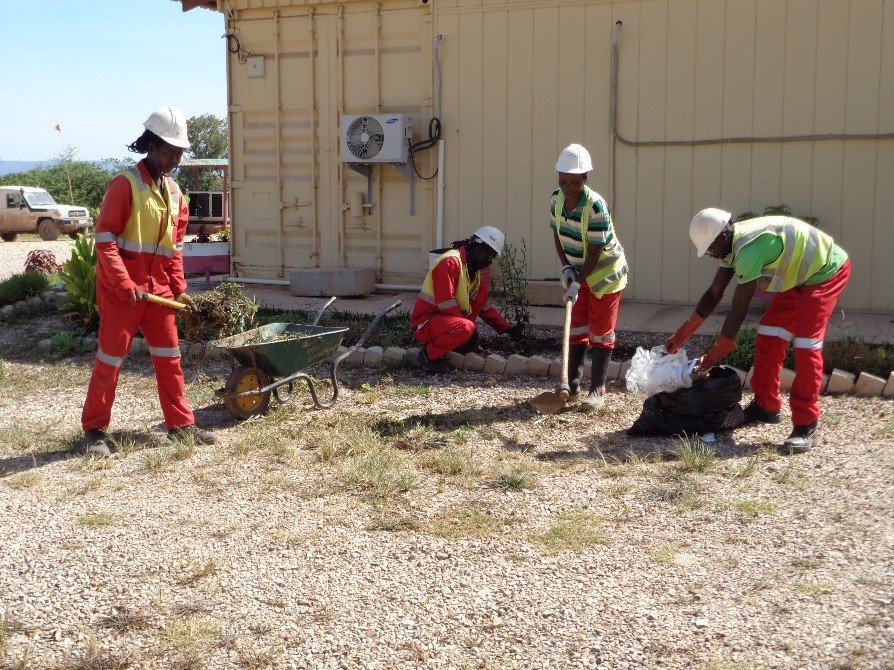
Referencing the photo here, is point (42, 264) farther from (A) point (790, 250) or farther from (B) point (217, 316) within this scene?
(A) point (790, 250)

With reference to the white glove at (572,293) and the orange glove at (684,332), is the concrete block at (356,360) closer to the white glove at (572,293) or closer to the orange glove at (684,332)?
the white glove at (572,293)

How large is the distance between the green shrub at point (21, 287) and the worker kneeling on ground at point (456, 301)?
5.43m

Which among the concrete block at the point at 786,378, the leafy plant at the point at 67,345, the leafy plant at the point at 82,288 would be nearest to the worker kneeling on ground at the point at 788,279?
the concrete block at the point at 786,378

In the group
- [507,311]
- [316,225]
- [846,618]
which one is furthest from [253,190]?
[846,618]

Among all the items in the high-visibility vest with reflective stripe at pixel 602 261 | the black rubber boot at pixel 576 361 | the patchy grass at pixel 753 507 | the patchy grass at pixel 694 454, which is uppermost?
the high-visibility vest with reflective stripe at pixel 602 261

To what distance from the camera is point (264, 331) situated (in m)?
6.70

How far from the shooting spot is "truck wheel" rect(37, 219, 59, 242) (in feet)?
81.7

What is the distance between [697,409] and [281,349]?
8.56 ft

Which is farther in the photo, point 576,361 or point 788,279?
point 576,361

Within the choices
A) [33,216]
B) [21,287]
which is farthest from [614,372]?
[33,216]

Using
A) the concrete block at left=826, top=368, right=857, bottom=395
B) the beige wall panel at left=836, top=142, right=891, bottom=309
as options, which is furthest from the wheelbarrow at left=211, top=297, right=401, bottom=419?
the beige wall panel at left=836, top=142, right=891, bottom=309

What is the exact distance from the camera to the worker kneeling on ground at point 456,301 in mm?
7148

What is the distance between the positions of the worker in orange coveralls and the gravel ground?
28 cm

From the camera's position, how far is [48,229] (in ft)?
81.9
